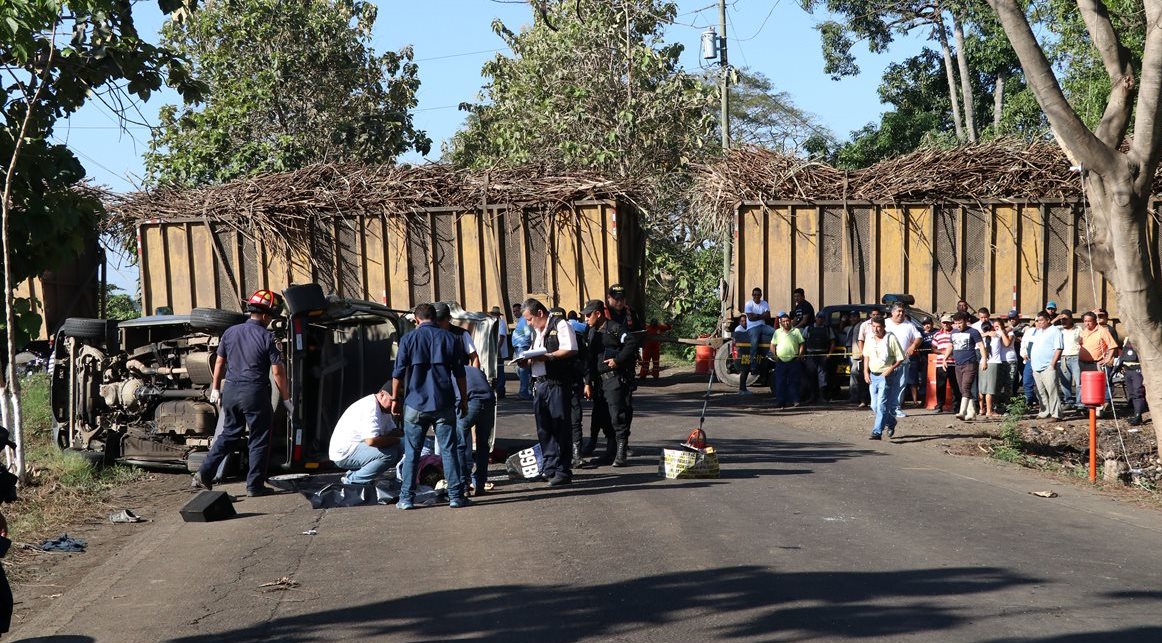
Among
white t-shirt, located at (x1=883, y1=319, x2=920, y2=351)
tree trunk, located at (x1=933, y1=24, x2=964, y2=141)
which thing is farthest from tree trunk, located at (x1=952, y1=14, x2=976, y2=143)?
white t-shirt, located at (x1=883, y1=319, x2=920, y2=351)

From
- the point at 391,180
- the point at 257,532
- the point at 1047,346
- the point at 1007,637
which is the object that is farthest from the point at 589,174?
the point at 1007,637

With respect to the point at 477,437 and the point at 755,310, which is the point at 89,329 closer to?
the point at 477,437

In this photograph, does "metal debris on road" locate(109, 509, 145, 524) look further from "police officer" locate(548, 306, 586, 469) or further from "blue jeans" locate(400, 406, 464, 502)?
"police officer" locate(548, 306, 586, 469)

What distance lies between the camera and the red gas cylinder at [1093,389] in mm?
12188

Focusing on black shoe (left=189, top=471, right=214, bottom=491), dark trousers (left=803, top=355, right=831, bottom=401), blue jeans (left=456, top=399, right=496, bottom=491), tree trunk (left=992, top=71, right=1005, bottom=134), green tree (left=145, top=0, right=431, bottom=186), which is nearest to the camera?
blue jeans (left=456, top=399, right=496, bottom=491)

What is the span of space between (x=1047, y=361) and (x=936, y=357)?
5.32 feet

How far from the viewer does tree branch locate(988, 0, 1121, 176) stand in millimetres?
12234

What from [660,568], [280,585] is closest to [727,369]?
[660,568]

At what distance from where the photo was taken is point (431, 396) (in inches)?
382

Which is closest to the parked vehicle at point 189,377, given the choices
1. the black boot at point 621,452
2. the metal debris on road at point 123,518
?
the metal debris on road at point 123,518

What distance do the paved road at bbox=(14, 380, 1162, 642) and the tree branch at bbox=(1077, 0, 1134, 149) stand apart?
412cm

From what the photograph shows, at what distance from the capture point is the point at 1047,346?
675 inches

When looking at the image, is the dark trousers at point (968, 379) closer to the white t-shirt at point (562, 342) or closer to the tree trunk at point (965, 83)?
the white t-shirt at point (562, 342)

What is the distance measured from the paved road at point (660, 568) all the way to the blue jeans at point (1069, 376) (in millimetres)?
6319
